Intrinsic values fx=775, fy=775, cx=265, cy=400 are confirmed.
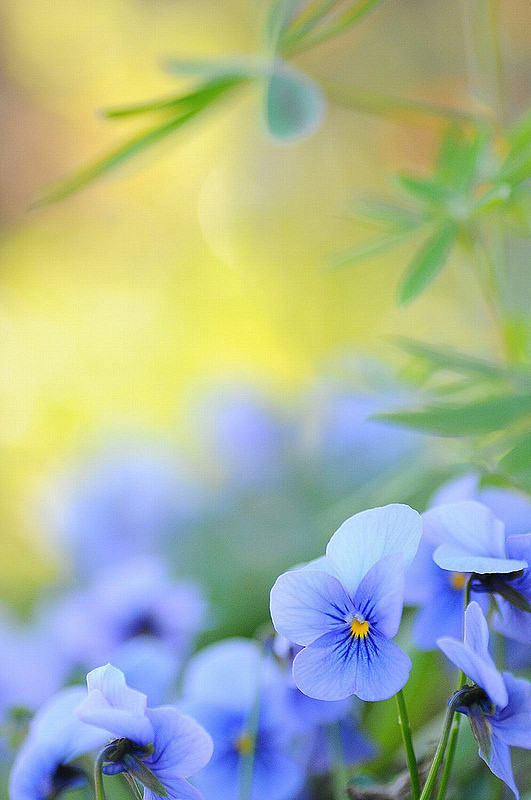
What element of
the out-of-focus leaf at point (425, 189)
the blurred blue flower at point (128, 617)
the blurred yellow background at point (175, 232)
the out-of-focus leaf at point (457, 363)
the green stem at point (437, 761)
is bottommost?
the green stem at point (437, 761)

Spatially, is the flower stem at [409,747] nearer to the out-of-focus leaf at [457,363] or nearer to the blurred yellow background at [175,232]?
the out-of-focus leaf at [457,363]

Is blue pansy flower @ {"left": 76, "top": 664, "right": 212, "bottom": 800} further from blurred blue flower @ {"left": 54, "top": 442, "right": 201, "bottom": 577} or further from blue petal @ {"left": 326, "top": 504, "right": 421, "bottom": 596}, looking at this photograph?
blurred blue flower @ {"left": 54, "top": 442, "right": 201, "bottom": 577}

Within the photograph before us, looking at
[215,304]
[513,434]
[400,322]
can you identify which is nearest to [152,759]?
[513,434]

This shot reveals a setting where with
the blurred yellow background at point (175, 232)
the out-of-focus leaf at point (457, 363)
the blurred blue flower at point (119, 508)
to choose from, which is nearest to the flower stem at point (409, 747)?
the out-of-focus leaf at point (457, 363)

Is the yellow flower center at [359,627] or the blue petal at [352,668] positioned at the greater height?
the yellow flower center at [359,627]

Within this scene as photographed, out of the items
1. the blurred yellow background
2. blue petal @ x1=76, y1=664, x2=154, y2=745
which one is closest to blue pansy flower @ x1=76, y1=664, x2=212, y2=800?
blue petal @ x1=76, y1=664, x2=154, y2=745

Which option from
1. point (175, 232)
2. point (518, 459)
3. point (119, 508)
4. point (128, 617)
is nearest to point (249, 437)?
point (119, 508)
